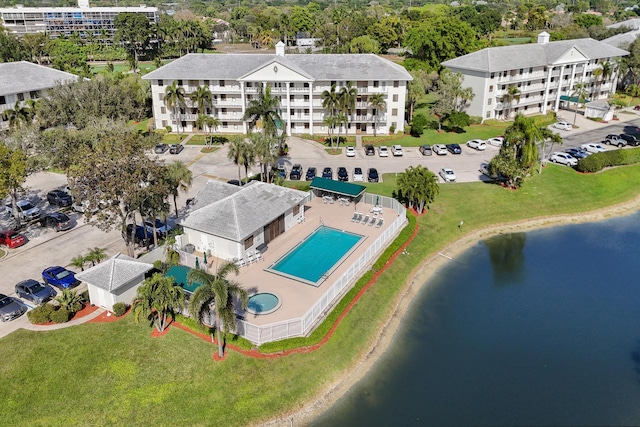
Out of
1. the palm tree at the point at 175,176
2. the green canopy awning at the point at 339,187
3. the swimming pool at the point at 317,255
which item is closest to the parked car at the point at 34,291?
the palm tree at the point at 175,176

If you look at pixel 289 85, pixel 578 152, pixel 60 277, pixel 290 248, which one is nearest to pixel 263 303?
pixel 290 248

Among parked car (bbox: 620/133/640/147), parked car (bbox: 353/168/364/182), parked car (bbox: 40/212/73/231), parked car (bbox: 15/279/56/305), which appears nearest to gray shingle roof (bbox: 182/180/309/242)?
parked car (bbox: 15/279/56/305)

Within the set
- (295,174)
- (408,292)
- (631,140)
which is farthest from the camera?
(631,140)

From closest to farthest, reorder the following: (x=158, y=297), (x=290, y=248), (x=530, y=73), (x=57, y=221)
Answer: (x=158, y=297), (x=290, y=248), (x=57, y=221), (x=530, y=73)

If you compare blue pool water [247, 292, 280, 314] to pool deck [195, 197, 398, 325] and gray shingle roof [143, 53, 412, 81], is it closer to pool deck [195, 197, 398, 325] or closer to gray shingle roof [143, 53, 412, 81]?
pool deck [195, 197, 398, 325]

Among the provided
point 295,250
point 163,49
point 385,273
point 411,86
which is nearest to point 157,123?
point 411,86

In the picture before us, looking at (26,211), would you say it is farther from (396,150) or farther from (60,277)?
(396,150)
